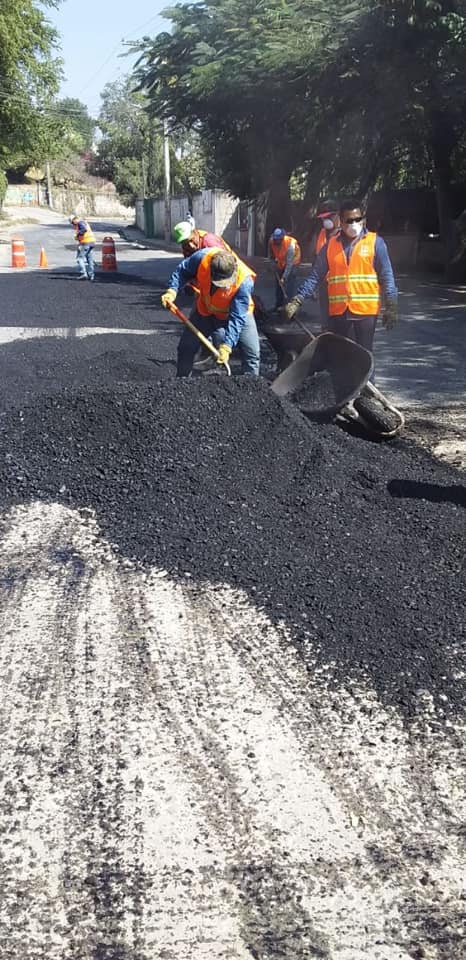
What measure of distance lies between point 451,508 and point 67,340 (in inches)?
285

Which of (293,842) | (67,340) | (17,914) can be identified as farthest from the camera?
(67,340)

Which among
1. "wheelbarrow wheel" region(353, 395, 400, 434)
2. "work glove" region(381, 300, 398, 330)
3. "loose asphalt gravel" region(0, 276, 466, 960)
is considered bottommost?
"loose asphalt gravel" region(0, 276, 466, 960)

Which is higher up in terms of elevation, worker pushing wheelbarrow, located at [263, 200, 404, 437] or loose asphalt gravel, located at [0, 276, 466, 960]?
worker pushing wheelbarrow, located at [263, 200, 404, 437]

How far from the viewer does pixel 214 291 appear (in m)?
6.93

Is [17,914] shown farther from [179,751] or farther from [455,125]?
[455,125]

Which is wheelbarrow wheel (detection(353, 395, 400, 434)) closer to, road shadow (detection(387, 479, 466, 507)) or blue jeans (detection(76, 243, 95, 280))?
road shadow (detection(387, 479, 466, 507))

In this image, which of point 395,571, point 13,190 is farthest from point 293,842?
point 13,190

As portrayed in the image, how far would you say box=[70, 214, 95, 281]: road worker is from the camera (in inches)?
744

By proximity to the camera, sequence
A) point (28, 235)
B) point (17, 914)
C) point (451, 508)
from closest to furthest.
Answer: point (17, 914)
point (451, 508)
point (28, 235)

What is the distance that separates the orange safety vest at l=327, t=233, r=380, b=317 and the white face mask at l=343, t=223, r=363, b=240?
0.08 m

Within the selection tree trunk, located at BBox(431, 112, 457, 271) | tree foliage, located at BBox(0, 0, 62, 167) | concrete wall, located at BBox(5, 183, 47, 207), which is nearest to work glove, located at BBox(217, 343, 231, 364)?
tree trunk, located at BBox(431, 112, 457, 271)

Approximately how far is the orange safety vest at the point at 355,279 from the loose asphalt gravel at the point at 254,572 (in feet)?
3.96

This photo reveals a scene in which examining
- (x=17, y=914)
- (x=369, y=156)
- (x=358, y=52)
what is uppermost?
(x=358, y=52)

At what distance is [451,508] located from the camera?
5.07 metres
